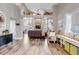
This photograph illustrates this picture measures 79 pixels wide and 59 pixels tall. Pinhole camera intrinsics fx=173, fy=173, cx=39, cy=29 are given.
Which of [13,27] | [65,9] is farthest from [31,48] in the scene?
[65,9]

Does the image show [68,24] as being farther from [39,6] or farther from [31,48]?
[31,48]

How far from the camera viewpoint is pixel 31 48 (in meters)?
4.83

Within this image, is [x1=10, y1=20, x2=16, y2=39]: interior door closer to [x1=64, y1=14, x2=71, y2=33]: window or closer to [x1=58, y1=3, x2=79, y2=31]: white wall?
[x1=58, y1=3, x2=79, y2=31]: white wall

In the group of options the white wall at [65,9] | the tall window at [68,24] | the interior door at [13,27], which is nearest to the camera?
the white wall at [65,9]

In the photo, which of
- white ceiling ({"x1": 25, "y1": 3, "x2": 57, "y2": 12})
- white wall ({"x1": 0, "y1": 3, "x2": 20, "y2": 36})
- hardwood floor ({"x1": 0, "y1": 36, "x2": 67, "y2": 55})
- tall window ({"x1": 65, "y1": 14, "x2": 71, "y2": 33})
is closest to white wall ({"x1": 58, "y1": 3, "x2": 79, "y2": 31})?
tall window ({"x1": 65, "y1": 14, "x2": 71, "y2": 33})

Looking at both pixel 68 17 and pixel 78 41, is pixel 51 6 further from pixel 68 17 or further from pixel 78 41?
pixel 78 41

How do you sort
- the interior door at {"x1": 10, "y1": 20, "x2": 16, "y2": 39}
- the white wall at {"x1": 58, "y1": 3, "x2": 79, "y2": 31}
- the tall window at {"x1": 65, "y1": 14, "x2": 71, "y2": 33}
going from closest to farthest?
the white wall at {"x1": 58, "y1": 3, "x2": 79, "y2": 31} → the tall window at {"x1": 65, "y1": 14, "x2": 71, "y2": 33} → the interior door at {"x1": 10, "y1": 20, "x2": 16, "y2": 39}

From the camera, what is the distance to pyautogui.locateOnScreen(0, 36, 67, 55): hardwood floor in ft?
15.4

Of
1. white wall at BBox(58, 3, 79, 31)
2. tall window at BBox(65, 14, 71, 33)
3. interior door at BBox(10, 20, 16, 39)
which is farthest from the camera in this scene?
interior door at BBox(10, 20, 16, 39)

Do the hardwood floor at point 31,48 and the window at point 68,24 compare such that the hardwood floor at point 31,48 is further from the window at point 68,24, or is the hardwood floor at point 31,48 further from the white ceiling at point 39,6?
the white ceiling at point 39,6

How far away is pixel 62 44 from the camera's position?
4938 mm

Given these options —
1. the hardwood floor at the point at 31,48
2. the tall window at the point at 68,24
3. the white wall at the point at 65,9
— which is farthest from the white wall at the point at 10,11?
the tall window at the point at 68,24

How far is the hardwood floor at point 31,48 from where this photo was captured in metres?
4.68

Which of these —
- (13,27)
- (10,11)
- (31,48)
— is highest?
(10,11)
